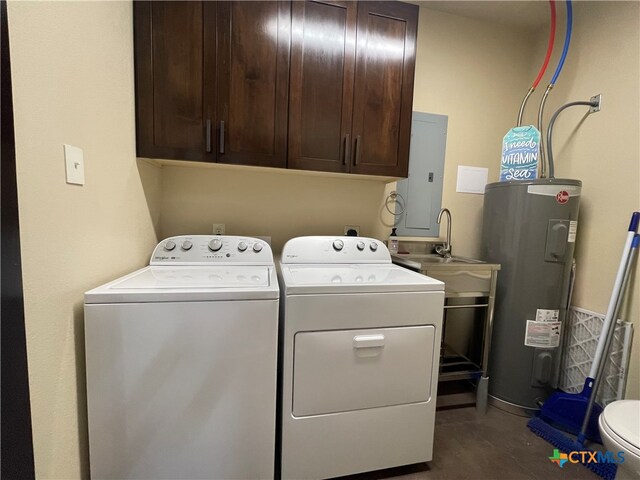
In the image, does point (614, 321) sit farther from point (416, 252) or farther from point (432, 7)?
point (432, 7)

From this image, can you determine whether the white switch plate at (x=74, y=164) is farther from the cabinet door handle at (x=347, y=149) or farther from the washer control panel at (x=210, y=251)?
the cabinet door handle at (x=347, y=149)

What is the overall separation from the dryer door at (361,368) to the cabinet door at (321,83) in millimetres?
929

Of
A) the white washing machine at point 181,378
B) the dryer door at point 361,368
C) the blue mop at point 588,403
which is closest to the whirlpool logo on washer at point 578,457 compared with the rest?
the blue mop at point 588,403

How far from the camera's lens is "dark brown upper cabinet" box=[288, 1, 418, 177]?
1.49 m

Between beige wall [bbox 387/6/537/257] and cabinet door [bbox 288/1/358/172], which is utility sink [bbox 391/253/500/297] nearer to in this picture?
beige wall [bbox 387/6/537/257]

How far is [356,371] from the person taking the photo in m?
1.18

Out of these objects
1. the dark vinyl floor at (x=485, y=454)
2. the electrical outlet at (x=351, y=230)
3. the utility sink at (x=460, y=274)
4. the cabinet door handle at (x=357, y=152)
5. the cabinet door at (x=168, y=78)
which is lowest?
the dark vinyl floor at (x=485, y=454)

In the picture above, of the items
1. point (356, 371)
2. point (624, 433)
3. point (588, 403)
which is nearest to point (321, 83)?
point (356, 371)

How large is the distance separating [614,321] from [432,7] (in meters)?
2.30

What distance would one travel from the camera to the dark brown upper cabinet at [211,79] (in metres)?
1.34

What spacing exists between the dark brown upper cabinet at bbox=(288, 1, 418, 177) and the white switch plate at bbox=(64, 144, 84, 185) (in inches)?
34.8

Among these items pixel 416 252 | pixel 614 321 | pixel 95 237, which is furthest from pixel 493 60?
pixel 95 237

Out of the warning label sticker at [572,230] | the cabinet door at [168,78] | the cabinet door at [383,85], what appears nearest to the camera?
the cabinet door at [168,78]

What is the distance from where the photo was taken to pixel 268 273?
133cm
